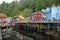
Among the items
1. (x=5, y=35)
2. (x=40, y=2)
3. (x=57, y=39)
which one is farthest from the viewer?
(x=40, y=2)

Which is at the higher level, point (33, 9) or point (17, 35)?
point (33, 9)

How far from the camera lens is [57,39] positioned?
81.1 feet

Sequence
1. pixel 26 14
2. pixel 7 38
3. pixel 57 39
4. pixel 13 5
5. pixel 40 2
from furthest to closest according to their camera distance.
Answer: pixel 13 5
pixel 26 14
pixel 40 2
pixel 7 38
pixel 57 39

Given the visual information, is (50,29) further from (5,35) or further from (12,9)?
(12,9)

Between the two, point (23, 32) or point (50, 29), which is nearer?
point (50, 29)

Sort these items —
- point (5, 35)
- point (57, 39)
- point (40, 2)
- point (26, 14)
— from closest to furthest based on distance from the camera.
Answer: point (57, 39) → point (5, 35) → point (40, 2) → point (26, 14)

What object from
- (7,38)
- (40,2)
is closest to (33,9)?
(40,2)

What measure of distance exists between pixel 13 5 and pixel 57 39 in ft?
71.2

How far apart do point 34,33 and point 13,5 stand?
17.9m

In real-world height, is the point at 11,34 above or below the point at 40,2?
below

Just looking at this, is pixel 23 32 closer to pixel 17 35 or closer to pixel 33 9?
pixel 17 35

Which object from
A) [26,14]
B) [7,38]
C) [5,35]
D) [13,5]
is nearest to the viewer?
[7,38]

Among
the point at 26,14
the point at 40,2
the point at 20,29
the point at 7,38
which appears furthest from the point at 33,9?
the point at 7,38

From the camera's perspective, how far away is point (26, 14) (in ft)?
134
